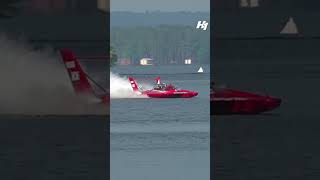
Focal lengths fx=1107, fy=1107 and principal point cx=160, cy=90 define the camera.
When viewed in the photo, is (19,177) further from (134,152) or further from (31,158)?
(134,152)

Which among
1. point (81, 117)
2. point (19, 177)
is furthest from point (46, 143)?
point (81, 117)
